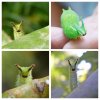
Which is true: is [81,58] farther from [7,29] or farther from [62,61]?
[7,29]

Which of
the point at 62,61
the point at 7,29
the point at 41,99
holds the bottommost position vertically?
the point at 41,99

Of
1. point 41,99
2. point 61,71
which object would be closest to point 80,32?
point 61,71

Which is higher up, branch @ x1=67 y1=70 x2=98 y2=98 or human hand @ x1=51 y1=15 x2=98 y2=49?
human hand @ x1=51 y1=15 x2=98 y2=49

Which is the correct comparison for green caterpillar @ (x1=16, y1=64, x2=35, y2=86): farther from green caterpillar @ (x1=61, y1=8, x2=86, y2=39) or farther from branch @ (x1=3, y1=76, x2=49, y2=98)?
green caterpillar @ (x1=61, y1=8, x2=86, y2=39)

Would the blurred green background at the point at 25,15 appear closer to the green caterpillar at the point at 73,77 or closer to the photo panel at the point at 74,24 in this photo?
the photo panel at the point at 74,24

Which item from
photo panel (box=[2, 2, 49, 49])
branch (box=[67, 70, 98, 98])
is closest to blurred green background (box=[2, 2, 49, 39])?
photo panel (box=[2, 2, 49, 49])

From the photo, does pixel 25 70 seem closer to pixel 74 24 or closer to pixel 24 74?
pixel 24 74

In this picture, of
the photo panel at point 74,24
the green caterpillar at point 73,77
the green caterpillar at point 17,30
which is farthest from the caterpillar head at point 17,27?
the green caterpillar at point 73,77
